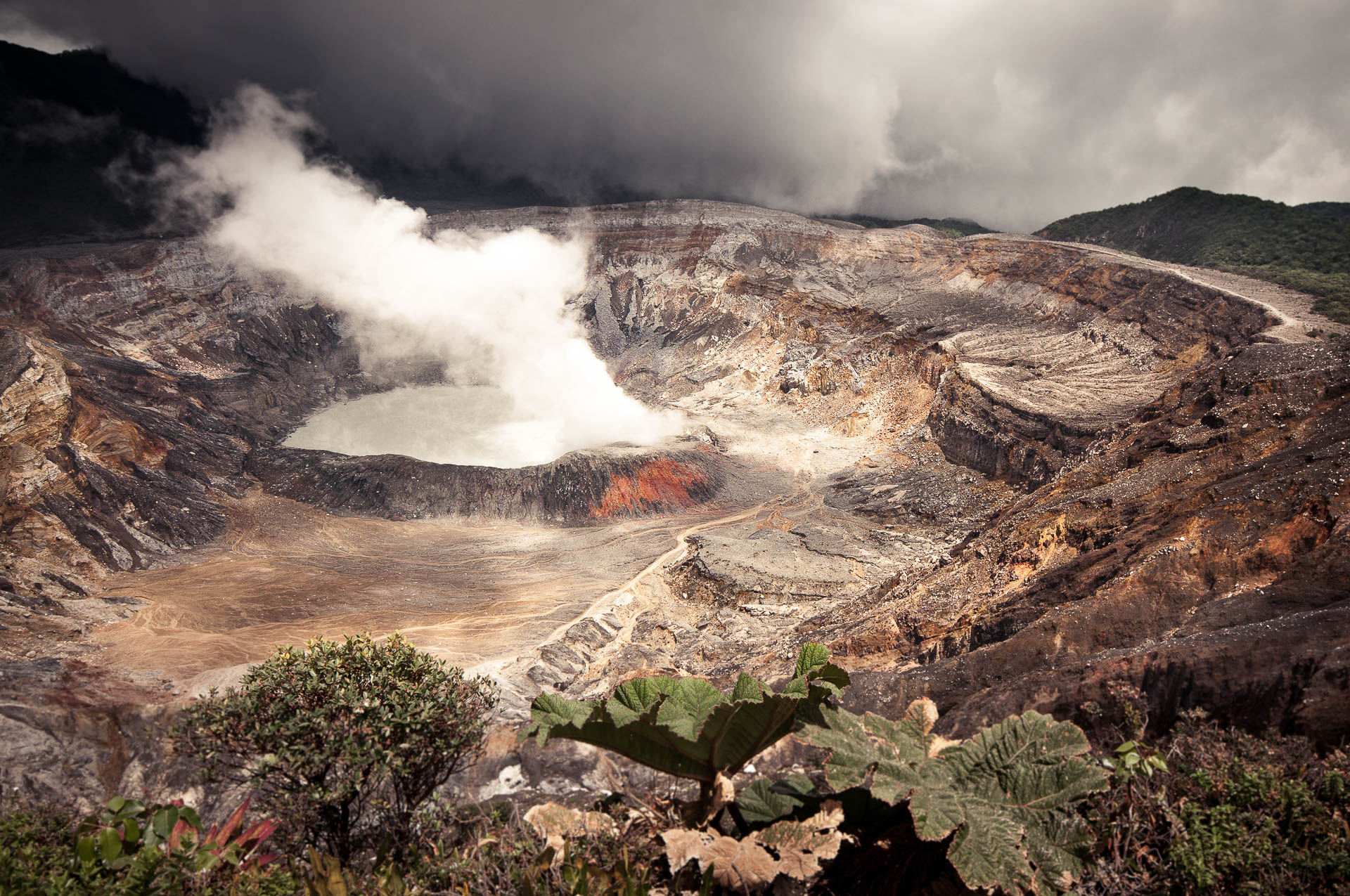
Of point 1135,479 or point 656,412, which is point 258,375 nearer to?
point 656,412

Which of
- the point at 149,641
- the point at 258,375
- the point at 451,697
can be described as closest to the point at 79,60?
the point at 258,375

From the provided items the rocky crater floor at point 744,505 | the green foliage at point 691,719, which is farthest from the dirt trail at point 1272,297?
the green foliage at point 691,719

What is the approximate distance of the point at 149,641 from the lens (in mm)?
20859

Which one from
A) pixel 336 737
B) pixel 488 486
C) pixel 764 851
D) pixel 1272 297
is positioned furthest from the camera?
pixel 1272 297

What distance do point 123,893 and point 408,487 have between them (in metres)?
34.2

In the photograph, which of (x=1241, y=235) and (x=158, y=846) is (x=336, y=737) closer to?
(x=158, y=846)

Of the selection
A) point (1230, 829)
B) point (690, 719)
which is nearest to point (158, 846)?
point (690, 719)

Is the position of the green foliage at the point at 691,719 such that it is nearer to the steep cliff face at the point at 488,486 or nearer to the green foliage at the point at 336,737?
the green foliage at the point at 336,737

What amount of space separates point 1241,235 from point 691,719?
84433 millimetres

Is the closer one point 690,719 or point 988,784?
point 988,784

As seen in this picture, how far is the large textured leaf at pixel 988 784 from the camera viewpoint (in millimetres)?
Result: 3436

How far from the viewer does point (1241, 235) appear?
213ft

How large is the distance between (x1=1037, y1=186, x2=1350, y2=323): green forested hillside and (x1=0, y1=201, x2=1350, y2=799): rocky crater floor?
10101mm

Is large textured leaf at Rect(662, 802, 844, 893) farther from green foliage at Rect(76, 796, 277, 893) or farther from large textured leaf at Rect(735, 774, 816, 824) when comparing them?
green foliage at Rect(76, 796, 277, 893)
